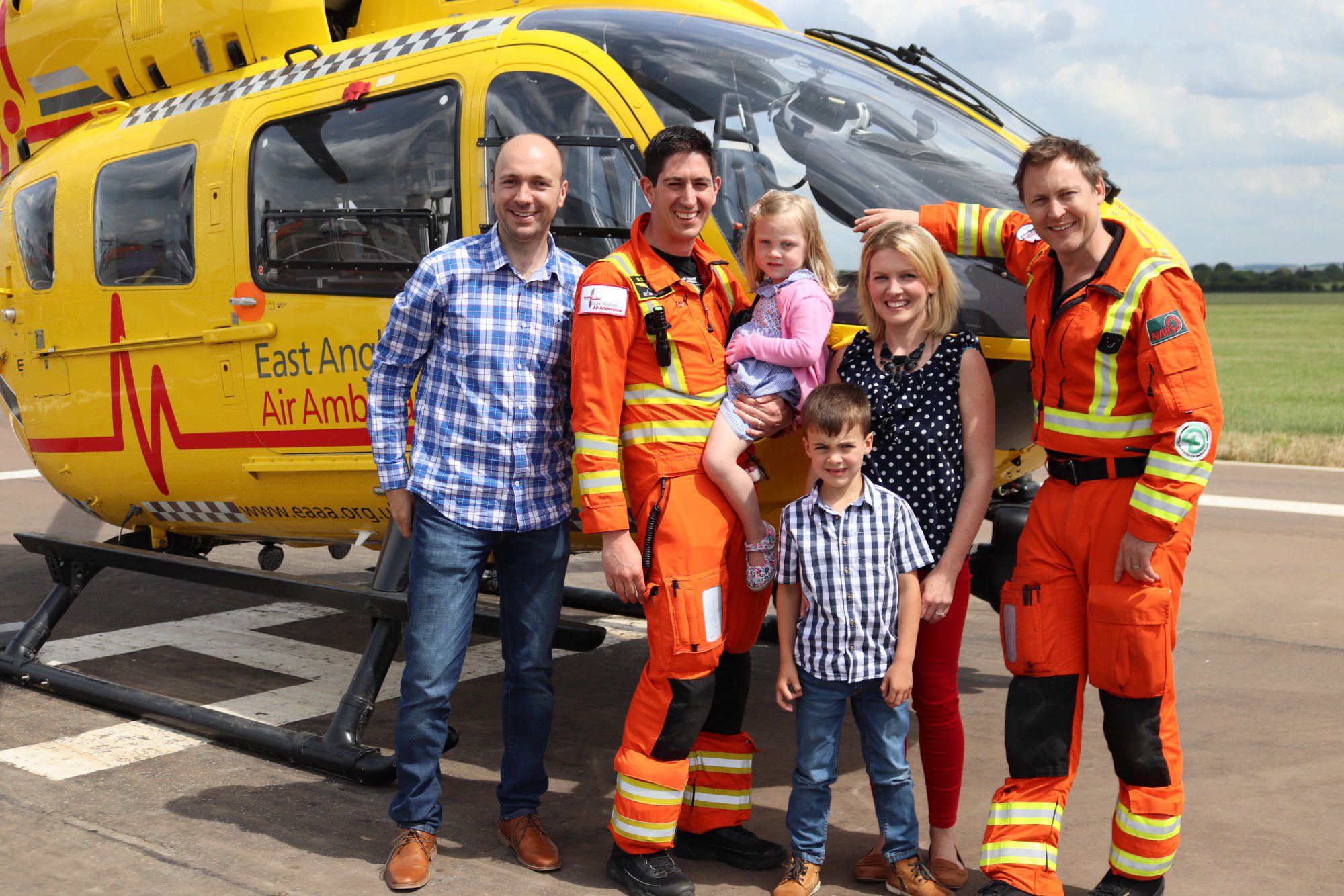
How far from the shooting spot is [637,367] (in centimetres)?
333

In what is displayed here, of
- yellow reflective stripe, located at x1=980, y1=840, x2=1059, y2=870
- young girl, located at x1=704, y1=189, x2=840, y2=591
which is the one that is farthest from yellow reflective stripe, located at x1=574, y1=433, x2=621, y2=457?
yellow reflective stripe, located at x1=980, y1=840, x2=1059, y2=870

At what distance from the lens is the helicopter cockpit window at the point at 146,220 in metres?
5.14

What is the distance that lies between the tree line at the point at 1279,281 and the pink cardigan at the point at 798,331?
9248cm

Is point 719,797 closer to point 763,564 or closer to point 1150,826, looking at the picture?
point 763,564

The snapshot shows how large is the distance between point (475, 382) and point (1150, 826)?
2.12 m

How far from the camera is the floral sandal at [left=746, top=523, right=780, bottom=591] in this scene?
133 inches

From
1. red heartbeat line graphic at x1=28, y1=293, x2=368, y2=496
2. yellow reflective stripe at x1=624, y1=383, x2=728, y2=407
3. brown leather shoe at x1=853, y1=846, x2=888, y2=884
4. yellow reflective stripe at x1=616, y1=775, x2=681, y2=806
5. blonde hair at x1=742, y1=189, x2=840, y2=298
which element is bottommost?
brown leather shoe at x1=853, y1=846, x2=888, y2=884

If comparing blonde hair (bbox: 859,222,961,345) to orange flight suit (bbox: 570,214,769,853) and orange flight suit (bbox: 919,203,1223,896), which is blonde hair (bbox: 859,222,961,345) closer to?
orange flight suit (bbox: 919,203,1223,896)

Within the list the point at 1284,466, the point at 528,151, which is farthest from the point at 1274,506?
the point at 528,151

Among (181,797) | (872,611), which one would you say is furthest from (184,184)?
(872,611)

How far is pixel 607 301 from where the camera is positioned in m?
3.24

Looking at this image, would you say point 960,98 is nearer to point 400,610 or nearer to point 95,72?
point 400,610

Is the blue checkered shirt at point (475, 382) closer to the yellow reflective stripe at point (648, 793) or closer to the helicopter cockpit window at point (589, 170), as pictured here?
the helicopter cockpit window at point (589, 170)

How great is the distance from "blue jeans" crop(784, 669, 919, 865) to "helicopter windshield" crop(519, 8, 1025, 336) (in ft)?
3.65
